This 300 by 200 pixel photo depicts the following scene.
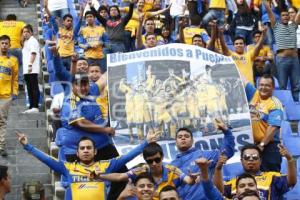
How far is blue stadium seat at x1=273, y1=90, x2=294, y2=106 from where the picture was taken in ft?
41.1

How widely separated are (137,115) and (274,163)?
1740 millimetres

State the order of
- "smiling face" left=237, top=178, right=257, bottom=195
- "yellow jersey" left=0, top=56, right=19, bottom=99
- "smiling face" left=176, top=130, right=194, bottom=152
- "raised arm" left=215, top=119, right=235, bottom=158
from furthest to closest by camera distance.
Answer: "yellow jersey" left=0, top=56, right=19, bottom=99
"raised arm" left=215, top=119, right=235, bottom=158
"smiling face" left=176, top=130, right=194, bottom=152
"smiling face" left=237, top=178, right=257, bottom=195

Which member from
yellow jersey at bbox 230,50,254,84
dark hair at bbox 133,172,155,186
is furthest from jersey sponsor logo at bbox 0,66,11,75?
dark hair at bbox 133,172,155,186

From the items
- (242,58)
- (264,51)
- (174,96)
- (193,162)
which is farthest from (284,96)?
(193,162)

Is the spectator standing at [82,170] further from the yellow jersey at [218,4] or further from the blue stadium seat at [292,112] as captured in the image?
the yellow jersey at [218,4]

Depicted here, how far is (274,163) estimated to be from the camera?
9.98 metres

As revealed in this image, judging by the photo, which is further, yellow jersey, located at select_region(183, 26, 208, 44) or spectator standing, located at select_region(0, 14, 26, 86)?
spectator standing, located at select_region(0, 14, 26, 86)

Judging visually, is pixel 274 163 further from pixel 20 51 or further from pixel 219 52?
pixel 20 51

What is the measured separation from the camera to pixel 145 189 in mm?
7621

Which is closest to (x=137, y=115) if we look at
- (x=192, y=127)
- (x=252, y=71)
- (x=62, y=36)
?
(x=192, y=127)

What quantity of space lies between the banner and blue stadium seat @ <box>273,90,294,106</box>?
1507 mm

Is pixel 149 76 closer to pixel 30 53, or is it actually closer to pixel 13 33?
pixel 30 53

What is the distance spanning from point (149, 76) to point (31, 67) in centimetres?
296

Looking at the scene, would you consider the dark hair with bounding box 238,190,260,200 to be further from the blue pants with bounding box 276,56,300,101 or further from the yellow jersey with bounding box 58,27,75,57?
the yellow jersey with bounding box 58,27,75,57
